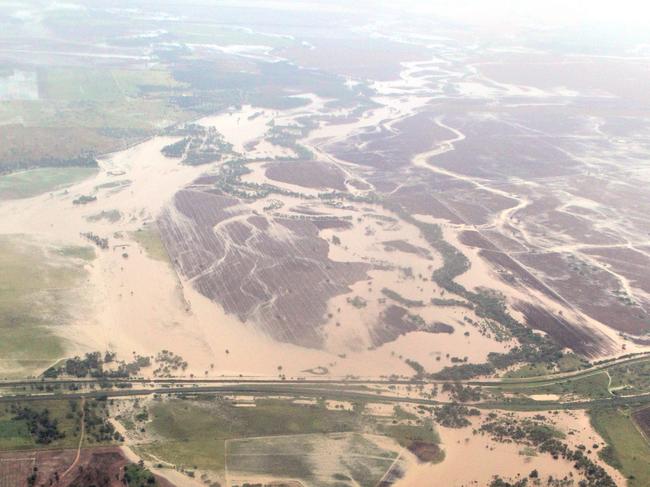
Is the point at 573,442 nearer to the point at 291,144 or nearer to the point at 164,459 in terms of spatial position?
the point at 164,459

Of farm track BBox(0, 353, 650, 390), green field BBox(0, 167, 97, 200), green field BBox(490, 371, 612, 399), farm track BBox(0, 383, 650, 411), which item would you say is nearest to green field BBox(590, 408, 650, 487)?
farm track BBox(0, 383, 650, 411)

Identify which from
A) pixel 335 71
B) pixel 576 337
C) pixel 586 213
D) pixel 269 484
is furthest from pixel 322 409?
pixel 335 71

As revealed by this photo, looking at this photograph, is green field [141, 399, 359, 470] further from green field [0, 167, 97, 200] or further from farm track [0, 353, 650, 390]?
green field [0, 167, 97, 200]

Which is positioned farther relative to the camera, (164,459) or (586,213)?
(586,213)

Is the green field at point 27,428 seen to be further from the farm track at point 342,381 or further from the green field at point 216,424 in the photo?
the green field at point 216,424

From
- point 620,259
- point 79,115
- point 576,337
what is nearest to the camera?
point 576,337

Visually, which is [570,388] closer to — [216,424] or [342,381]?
[342,381]
